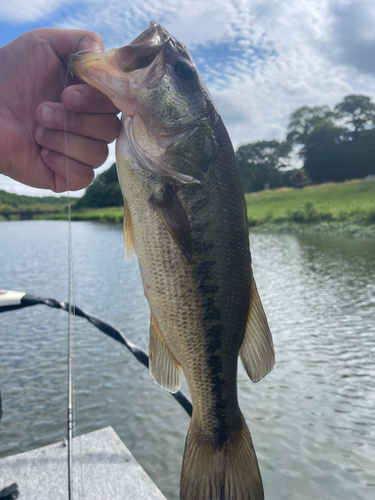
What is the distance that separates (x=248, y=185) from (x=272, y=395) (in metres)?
53.9

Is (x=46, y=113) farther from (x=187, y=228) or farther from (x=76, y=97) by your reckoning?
(x=187, y=228)

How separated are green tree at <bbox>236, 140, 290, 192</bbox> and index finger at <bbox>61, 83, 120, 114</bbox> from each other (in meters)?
58.8

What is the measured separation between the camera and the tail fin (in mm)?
1408

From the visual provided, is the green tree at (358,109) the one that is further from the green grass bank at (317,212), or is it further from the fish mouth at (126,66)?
the fish mouth at (126,66)

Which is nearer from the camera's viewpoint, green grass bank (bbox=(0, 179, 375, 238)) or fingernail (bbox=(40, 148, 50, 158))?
fingernail (bbox=(40, 148, 50, 158))

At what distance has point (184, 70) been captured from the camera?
153 centimetres

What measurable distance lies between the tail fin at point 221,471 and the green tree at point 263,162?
59024mm

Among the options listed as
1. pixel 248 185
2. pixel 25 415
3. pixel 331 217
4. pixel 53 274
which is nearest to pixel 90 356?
pixel 25 415

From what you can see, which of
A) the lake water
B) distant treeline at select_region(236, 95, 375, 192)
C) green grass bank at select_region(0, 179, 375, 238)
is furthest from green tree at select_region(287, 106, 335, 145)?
the lake water

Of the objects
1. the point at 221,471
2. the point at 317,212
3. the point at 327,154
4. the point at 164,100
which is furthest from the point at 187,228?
the point at 327,154

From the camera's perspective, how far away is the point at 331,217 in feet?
94.5

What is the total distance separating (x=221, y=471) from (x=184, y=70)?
140 centimetres

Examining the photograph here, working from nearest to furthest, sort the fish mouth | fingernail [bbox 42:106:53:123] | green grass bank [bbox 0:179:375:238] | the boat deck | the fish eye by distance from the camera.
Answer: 1. the fish mouth
2. the fish eye
3. fingernail [bbox 42:106:53:123]
4. the boat deck
5. green grass bank [bbox 0:179:375:238]

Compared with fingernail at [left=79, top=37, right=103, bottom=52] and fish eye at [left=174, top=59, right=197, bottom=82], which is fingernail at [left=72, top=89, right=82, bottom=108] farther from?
fish eye at [left=174, top=59, right=197, bottom=82]
